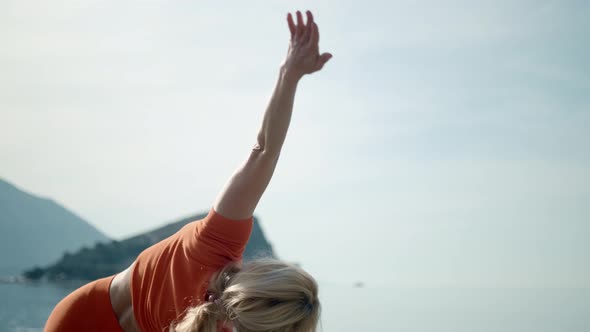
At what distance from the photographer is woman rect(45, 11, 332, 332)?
1.54m

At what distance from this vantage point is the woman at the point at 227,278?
60.6 inches

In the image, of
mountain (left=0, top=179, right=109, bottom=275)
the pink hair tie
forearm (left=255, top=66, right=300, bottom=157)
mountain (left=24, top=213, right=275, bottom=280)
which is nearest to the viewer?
forearm (left=255, top=66, right=300, bottom=157)

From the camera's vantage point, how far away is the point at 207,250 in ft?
5.20

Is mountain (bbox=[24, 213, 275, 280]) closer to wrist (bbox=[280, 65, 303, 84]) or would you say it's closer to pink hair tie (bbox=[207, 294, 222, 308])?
pink hair tie (bbox=[207, 294, 222, 308])

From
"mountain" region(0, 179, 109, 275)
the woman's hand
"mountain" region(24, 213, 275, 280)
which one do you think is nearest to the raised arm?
the woman's hand

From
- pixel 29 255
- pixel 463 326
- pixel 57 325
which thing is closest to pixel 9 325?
pixel 463 326

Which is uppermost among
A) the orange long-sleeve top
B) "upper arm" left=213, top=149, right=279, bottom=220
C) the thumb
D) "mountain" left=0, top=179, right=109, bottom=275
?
the thumb

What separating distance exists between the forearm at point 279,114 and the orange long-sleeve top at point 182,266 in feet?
0.71

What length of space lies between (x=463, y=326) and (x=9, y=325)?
11.0 m

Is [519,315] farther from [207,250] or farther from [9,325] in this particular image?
[207,250]

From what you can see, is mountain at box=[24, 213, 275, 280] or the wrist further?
mountain at box=[24, 213, 275, 280]

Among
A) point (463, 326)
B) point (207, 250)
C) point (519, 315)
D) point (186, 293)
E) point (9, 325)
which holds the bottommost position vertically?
point (519, 315)

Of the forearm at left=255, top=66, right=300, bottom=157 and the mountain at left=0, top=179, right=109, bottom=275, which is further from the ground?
the forearm at left=255, top=66, right=300, bottom=157

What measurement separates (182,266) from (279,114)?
477 mm
